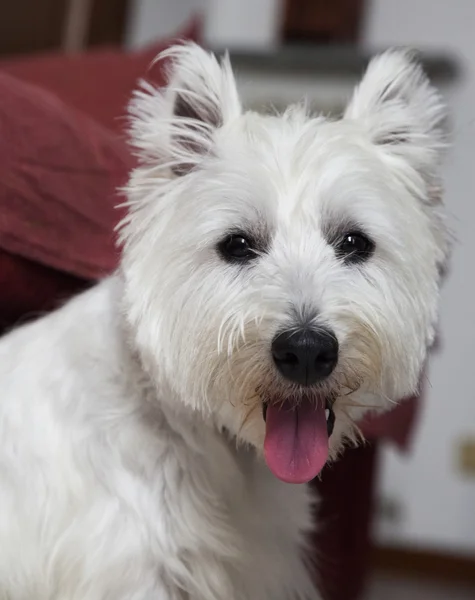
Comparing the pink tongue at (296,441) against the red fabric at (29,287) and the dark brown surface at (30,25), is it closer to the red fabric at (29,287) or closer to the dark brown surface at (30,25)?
the red fabric at (29,287)

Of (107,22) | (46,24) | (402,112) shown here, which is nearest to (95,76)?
(402,112)

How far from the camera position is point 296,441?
924 mm

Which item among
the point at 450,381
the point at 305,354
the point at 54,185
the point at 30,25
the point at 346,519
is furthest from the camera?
the point at 30,25

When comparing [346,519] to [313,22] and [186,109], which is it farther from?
[313,22]

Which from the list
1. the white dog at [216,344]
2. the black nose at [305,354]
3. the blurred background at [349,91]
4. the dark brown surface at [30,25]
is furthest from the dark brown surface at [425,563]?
the dark brown surface at [30,25]

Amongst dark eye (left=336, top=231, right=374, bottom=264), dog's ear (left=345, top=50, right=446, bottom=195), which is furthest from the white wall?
dark eye (left=336, top=231, right=374, bottom=264)

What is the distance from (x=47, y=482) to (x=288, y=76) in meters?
1.96

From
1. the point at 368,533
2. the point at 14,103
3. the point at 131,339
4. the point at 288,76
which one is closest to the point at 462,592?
the point at 368,533

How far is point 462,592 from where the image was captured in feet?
Answer: 8.18

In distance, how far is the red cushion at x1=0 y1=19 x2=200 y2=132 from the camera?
5.67ft

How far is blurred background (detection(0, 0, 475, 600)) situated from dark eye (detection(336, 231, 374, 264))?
0.64m

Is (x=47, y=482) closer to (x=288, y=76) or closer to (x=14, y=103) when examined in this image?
(x=14, y=103)

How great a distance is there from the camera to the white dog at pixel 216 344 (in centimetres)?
92

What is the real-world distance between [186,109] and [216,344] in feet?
1.12
